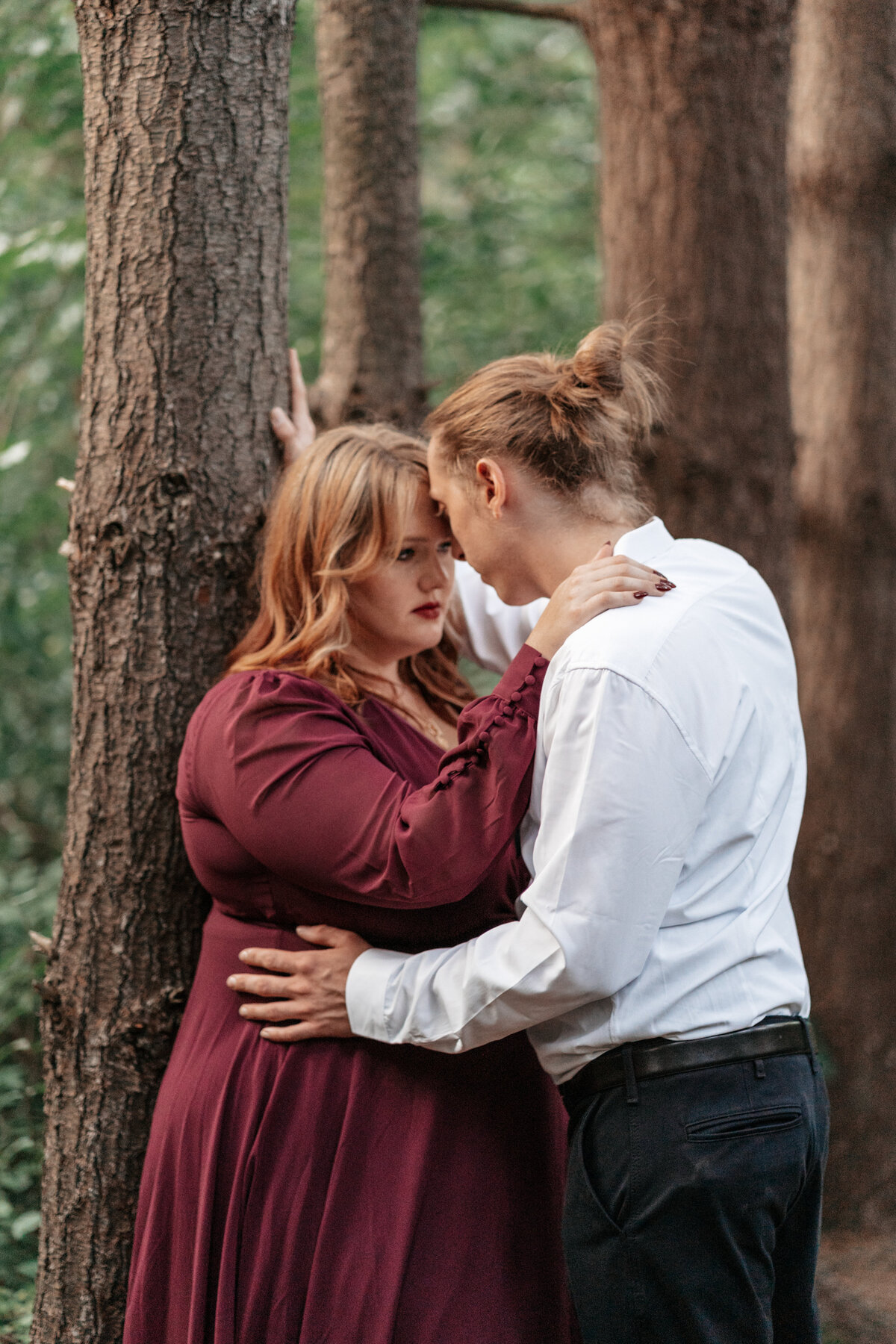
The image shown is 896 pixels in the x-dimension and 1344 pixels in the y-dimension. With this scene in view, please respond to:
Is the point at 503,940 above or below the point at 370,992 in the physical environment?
above

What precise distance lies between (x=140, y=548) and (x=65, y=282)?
390 cm

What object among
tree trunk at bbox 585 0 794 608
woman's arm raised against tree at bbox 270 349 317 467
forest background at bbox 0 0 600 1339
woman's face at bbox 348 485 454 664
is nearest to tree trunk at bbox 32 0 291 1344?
woman's arm raised against tree at bbox 270 349 317 467

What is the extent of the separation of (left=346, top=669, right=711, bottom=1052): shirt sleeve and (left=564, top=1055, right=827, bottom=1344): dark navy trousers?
Answer: 219mm

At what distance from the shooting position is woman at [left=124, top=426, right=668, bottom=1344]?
6.37 feet

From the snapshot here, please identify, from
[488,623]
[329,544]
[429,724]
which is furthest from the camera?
[488,623]

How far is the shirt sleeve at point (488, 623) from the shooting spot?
9.39 feet

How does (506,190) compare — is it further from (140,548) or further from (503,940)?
(503,940)

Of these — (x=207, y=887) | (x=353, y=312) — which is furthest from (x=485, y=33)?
(x=207, y=887)

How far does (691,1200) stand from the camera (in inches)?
69.8

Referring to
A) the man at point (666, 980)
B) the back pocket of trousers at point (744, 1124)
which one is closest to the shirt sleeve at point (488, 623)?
the man at point (666, 980)

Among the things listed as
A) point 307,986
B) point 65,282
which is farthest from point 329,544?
point 65,282

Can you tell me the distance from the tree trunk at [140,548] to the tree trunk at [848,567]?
290 centimetres

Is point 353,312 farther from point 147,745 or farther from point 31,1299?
point 31,1299

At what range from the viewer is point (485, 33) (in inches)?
336
